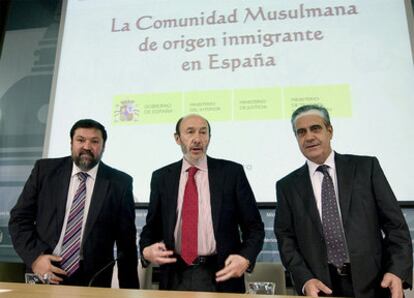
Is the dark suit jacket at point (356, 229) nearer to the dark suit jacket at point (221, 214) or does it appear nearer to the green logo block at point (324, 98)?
the dark suit jacket at point (221, 214)

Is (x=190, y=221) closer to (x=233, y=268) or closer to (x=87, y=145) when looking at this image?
(x=233, y=268)

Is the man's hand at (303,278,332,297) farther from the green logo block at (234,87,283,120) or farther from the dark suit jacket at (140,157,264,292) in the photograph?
the green logo block at (234,87,283,120)

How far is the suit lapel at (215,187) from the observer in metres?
1.83

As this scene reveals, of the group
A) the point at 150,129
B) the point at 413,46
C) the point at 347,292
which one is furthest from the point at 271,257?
the point at 413,46

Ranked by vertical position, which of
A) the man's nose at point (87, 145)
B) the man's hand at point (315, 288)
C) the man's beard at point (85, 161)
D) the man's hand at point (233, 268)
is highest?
the man's nose at point (87, 145)

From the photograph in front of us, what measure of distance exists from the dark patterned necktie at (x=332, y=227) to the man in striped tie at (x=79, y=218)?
901 millimetres

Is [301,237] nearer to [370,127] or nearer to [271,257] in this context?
[271,257]

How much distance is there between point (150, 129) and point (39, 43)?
1452 mm

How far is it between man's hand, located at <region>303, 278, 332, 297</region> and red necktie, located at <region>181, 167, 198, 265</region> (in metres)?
0.48

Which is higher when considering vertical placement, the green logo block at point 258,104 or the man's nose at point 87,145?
the green logo block at point 258,104

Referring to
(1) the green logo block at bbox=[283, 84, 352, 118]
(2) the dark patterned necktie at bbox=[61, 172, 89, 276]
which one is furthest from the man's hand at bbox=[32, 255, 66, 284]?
(1) the green logo block at bbox=[283, 84, 352, 118]

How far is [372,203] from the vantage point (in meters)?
1.70

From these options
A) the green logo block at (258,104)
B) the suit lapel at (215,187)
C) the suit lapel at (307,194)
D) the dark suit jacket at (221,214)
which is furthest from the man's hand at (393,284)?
the green logo block at (258,104)

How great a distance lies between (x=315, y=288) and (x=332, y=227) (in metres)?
0.30
